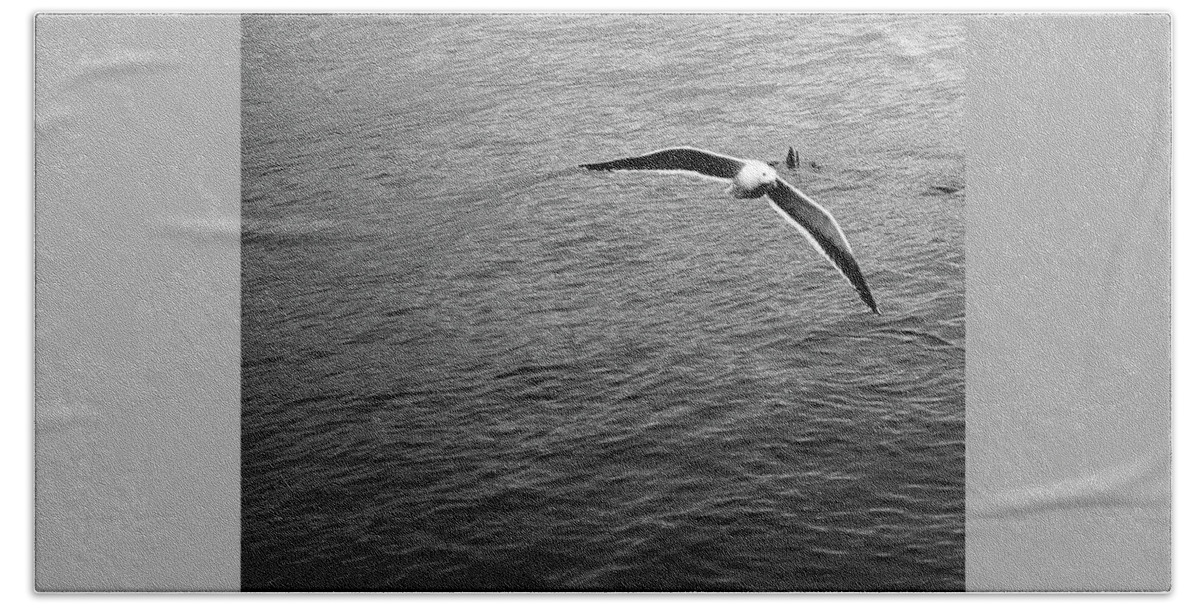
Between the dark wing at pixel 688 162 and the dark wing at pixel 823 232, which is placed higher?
the dark wing at pixel 688 162

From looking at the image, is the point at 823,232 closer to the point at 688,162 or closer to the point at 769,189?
the point at 769,189

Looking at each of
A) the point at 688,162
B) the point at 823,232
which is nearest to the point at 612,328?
the point at 688,162

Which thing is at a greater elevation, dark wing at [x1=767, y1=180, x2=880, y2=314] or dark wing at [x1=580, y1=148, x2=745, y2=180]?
dark wing at [x1=580, y1=148, x2=745, y2=180]

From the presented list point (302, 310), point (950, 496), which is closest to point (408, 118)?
point (302, 310)
